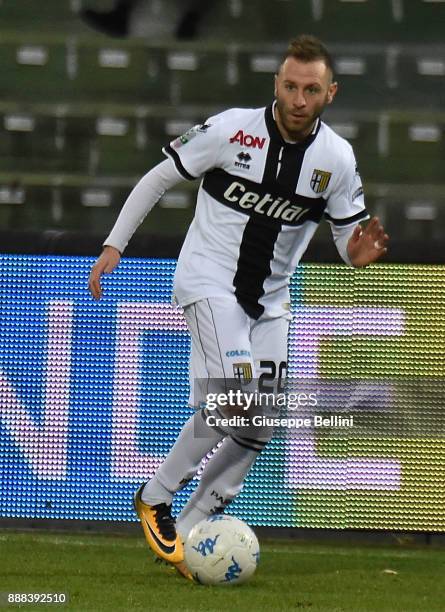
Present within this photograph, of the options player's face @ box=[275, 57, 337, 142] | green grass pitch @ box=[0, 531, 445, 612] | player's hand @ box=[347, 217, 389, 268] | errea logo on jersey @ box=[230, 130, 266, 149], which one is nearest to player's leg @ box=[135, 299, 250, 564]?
green grass pitch @ box=[0, 531, 445, 612]

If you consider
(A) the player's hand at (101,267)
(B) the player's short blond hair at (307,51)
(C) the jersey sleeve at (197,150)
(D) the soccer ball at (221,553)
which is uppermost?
(B) the player's short blond hair at (307,51)

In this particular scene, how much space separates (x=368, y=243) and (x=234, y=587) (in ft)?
4.23

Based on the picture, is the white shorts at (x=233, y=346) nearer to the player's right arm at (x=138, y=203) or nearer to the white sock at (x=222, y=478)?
the white sock at (x=222, y=478)

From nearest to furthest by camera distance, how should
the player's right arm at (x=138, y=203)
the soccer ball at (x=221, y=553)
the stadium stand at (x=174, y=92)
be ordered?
the soccer ball at (x=221, y=553), the player's right arm at (x=138, y=203), the stadium stand at (x=174, y=92)

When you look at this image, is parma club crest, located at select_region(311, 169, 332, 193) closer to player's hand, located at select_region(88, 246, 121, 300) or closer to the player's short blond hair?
the player's short blond hair

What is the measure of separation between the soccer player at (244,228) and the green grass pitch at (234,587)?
1.04 feet

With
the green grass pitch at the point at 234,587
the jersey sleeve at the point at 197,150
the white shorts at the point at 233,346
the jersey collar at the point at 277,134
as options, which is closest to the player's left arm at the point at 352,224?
the jersey collar at the point at 277,134

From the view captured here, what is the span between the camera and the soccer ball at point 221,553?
4.18 metres

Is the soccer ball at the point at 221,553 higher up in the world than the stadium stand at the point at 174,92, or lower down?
lower down

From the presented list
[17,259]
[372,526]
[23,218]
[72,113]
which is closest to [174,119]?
[72,113]

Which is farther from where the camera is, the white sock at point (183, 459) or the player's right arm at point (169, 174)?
the white sock at point (183, 459)

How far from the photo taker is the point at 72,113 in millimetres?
10023

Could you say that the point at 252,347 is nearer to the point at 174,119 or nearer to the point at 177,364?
the point at 177,364

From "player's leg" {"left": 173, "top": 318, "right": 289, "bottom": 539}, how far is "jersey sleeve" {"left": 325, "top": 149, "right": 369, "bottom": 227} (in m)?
0.44
